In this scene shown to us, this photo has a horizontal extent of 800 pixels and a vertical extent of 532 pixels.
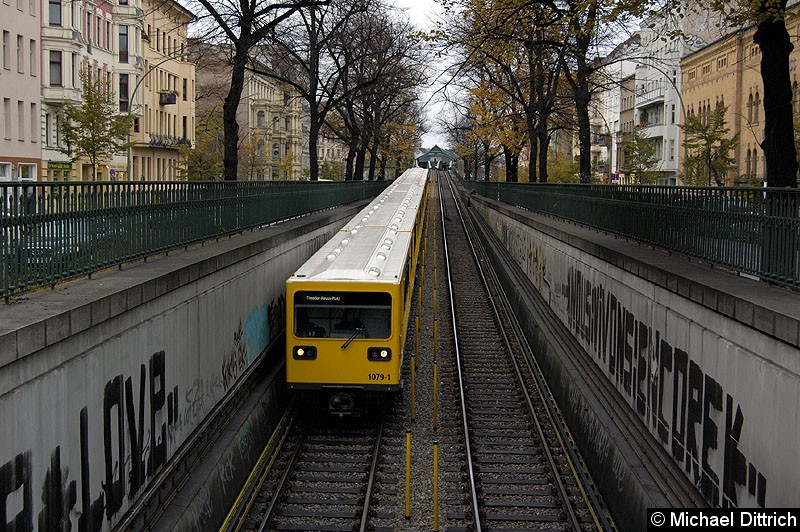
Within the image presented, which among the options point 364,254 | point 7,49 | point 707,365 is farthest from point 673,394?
point 7,49

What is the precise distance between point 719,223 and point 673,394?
2566 mm

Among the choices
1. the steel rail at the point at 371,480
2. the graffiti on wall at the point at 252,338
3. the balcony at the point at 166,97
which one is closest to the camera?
the steel rail at the point at 371,480

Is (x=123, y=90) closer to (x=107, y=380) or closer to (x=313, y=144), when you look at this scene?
(x=313, y=144)

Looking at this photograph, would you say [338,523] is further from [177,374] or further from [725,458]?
[725,458]

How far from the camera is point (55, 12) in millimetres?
51719

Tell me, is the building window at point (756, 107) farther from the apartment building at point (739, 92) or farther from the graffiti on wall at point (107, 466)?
the graffiti on wall at point (107, 466)

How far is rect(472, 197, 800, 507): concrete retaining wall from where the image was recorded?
878 centimetres

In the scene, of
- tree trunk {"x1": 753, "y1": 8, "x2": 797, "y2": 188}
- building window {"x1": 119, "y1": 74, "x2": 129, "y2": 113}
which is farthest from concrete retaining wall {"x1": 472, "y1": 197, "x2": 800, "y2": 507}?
building window {"x1": 119, "y1": 74, "x2": 129, "y2": 113}

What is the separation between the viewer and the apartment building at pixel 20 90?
149ft

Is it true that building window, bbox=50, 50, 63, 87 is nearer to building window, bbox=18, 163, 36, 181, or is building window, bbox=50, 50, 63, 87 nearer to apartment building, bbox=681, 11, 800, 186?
building window, bbox=18, 163, 36, 181

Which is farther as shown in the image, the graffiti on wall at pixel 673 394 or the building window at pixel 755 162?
the building window at pixel 755 162

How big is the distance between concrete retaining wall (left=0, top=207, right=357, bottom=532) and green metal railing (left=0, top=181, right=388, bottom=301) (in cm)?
27

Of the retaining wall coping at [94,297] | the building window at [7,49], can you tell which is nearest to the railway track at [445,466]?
the retaining wall coping at [94,297]

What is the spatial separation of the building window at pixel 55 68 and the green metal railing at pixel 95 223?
34.6 metres
